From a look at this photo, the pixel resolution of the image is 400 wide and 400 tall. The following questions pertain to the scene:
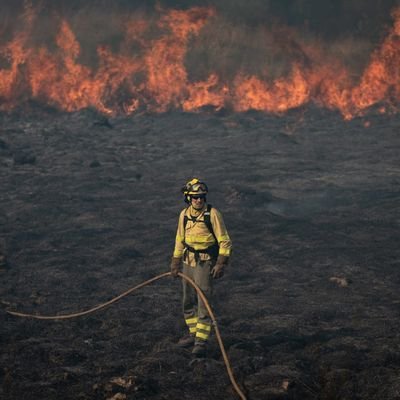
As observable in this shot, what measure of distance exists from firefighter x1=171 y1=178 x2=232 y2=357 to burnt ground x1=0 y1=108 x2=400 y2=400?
1.40ft

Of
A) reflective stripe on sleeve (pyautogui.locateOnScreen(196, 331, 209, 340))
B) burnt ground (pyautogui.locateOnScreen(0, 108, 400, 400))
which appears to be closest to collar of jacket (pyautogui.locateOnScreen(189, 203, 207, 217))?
reflective stripe on sleeve (pyautogui.locateOnScreen(196, 331, 209, 340))

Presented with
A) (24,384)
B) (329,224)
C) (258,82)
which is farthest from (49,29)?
(24,384)

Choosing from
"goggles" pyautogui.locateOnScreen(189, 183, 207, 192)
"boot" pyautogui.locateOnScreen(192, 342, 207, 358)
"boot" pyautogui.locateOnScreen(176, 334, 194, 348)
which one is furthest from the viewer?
"boot" pyautogui.locateOnScreen(176, 334, 194, 348)

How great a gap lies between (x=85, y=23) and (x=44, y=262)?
1104 inches

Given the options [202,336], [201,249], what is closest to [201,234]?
[201,249]

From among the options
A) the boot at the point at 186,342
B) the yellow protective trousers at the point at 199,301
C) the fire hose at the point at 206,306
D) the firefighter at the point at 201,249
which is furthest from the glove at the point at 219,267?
the boot at the point at 186,342

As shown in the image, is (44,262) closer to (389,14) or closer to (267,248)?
(267,248)

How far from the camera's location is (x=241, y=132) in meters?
28.8

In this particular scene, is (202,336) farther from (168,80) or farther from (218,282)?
(168,80)

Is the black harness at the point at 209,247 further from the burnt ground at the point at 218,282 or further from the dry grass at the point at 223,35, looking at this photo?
the dry grass at the point at 223,35

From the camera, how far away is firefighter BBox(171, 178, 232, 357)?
745 centimetres

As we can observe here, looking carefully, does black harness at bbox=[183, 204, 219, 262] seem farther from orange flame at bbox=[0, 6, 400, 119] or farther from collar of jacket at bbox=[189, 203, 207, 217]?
orange flame at bbox=[0, 6, 400, 119]

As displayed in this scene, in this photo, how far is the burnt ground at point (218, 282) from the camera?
6918mm

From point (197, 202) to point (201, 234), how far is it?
1.39 feet
